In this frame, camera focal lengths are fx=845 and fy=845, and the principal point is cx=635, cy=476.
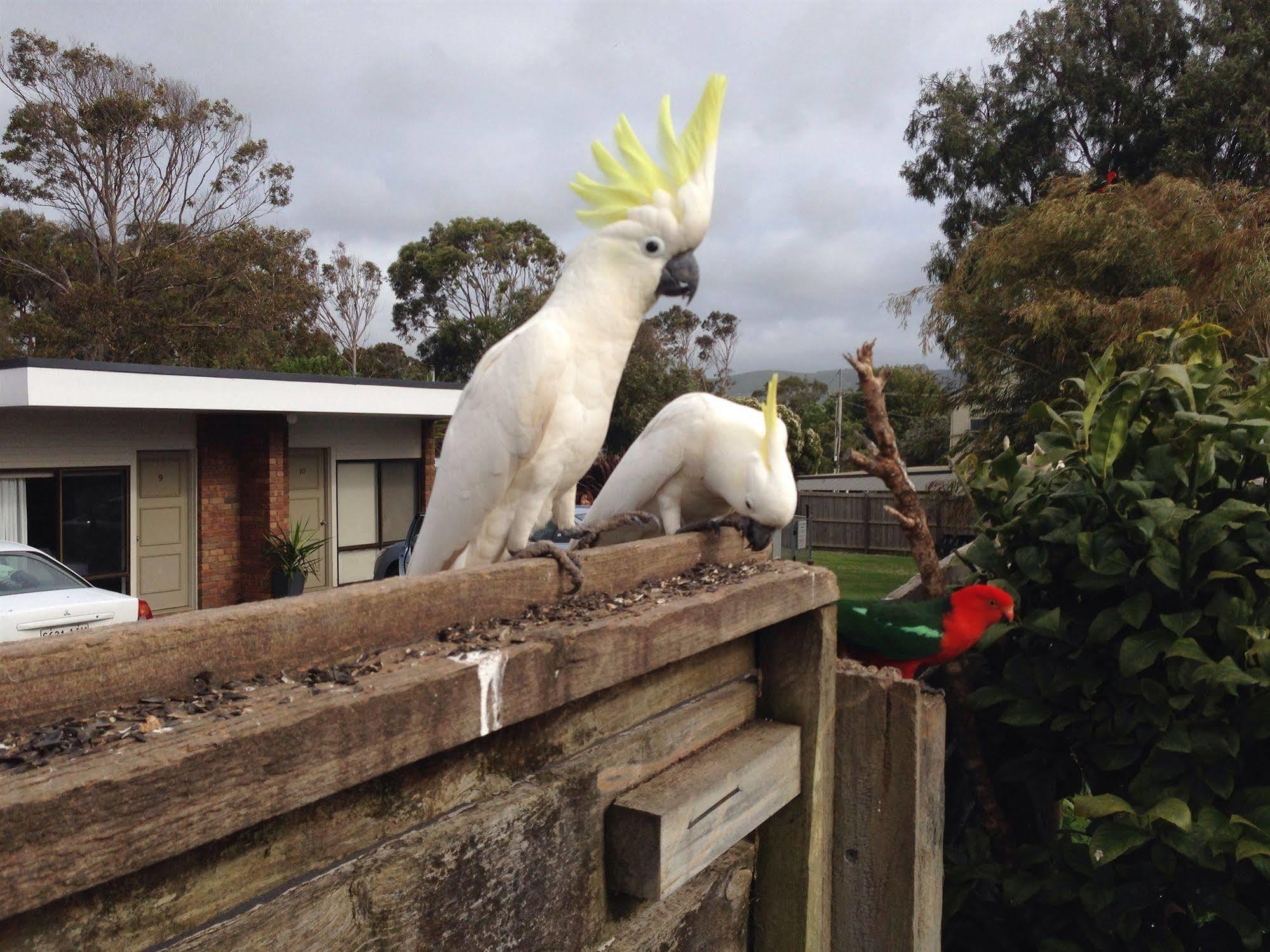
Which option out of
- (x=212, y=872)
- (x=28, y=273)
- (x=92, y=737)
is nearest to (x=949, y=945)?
(x=212, y=872)

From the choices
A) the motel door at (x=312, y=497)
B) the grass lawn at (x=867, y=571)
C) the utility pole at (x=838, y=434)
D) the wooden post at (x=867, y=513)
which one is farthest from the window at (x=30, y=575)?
the utility pole at (x=838, y=434)

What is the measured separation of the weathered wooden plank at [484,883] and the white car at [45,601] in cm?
541

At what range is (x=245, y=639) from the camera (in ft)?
2.77

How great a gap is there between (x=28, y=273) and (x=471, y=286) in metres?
11.5

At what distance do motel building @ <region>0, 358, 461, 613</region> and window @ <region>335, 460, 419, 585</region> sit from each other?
2 centimetres

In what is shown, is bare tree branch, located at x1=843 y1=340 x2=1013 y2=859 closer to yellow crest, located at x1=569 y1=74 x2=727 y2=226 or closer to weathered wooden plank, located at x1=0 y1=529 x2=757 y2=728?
yellow crest, located at x1=569 y1=74 x2=727 y2=226

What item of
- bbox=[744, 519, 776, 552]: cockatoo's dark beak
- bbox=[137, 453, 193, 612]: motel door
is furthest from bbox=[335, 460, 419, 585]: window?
bbox=[744, 519, 776, 552]: cockatoo's dark beak

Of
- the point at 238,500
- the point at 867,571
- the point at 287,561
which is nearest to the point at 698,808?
the point at 287,561

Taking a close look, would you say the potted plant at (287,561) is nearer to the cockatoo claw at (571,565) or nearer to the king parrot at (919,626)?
the king parrot at (919,626)

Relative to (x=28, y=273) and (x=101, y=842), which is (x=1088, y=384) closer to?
(x=101, y=842)

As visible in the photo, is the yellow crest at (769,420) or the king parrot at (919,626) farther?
the yellow crest at (769,420)

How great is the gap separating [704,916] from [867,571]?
544 inches

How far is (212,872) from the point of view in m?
0.72

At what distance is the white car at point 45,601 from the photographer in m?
5.51
